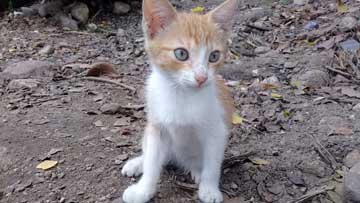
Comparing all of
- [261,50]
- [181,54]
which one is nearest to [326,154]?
[181,54]

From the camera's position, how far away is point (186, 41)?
2.57 meters

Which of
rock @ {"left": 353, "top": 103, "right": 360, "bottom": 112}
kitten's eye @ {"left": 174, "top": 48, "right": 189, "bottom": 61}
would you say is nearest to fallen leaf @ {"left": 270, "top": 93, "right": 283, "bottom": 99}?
rock @ {"left": 353, "top": 103, "right": 360, "bottom": 112}

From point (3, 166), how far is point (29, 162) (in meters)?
0.14

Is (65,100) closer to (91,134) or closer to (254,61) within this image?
(91,134)

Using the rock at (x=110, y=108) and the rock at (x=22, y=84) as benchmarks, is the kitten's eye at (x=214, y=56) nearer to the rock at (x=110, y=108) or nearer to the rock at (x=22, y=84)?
the rock at (x=110, y=108)

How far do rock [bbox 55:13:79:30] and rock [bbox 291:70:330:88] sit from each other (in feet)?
7.02

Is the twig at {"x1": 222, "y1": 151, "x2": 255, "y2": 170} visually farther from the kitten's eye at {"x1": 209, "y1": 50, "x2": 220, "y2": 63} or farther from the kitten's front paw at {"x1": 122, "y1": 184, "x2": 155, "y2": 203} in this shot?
the kitten's eye at {"x1": 209, "y1": 50, "x2": 220, "y2": 63}

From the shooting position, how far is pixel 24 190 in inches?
116

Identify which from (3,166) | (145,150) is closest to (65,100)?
(3,166)

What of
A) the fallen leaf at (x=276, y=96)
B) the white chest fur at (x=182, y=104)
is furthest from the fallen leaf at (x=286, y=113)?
the white chest fur at (x=182, y=104)

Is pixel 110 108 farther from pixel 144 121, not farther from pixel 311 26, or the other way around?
pixel 311 26

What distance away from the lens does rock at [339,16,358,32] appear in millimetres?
4902

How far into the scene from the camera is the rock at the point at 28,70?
4246 mm

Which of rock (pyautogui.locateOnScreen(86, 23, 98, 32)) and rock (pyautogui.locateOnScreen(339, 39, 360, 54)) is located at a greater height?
Answer: rock (pyautogui.locateOnScreen(86, 23, 98, 32))
